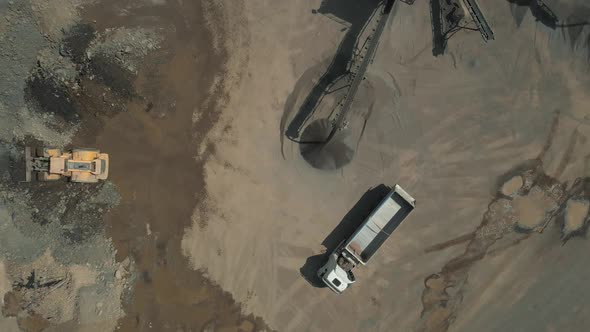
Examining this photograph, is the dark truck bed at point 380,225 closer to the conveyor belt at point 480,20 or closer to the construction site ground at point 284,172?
the construction site ground at point 284,172

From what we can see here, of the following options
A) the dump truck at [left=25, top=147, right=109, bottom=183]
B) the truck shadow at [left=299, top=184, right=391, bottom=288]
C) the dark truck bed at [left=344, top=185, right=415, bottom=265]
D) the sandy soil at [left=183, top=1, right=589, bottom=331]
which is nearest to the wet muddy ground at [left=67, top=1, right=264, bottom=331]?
the dump truck at [left=25, top=147, right=109, bottom=183]

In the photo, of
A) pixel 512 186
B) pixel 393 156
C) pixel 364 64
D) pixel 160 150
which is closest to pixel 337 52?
pixel 364 64

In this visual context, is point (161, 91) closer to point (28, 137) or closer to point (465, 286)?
point (28, 137)

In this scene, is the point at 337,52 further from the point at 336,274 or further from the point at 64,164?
the point at 64,164

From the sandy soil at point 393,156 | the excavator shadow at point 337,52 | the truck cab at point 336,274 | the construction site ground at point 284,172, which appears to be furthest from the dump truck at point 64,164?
the truck cab at point 336,274

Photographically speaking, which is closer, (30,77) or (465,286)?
(30,77)

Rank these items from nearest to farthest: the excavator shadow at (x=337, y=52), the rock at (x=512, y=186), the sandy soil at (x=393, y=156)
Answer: the excavator shadow at (x=337, y=52) → the sandy soil at (x=393, y=156) → the rock at (x=512, y=186)

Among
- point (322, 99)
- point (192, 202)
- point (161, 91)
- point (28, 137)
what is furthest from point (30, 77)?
point (322, 99)
